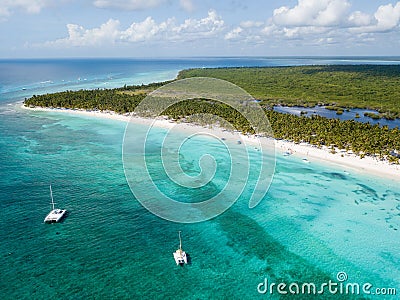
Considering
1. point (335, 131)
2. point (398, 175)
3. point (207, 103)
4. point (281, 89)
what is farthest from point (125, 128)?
point (281, 89)

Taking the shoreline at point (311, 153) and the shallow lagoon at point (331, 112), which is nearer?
the shoreline at point (311, 153)

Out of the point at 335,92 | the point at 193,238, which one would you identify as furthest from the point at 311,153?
the point at 335,92

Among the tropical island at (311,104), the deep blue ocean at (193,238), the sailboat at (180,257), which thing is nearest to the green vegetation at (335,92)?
the tropical island at (311,104)

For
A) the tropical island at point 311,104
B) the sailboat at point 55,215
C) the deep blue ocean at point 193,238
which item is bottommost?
the deep blue ocean at point 193,238

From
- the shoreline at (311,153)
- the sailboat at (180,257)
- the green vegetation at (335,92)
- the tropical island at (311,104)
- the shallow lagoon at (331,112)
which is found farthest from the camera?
the green vegetation at (335,92)

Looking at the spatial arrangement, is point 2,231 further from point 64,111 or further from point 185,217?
point 64,111

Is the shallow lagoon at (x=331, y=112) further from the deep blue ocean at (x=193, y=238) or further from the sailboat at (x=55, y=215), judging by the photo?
the sailboat at (x=55, y=215)
